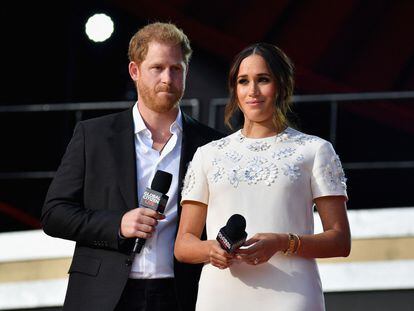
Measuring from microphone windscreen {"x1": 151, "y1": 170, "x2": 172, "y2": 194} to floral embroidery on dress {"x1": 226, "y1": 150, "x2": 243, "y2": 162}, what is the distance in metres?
0.18

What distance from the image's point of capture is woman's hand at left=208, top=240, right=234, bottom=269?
2.61m

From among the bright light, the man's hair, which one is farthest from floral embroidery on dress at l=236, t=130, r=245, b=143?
the bright light

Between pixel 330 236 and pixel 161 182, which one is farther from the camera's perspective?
pixel 161 182

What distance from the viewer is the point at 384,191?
5680 millimetres

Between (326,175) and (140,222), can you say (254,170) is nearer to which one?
(326,175)

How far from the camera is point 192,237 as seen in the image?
2896 millimetres

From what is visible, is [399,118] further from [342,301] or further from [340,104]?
[342,301]

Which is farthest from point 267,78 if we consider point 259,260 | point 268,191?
point 259,260

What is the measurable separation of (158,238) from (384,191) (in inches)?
107

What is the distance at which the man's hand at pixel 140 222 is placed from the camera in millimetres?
2934

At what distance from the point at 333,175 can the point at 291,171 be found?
11 cm

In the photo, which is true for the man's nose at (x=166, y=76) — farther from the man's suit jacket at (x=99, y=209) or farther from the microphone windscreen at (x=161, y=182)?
the microphone windscreen at (x=161, y=182)

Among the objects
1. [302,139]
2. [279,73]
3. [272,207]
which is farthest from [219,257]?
→ [279,73]

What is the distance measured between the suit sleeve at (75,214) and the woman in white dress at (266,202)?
0.97 feet
